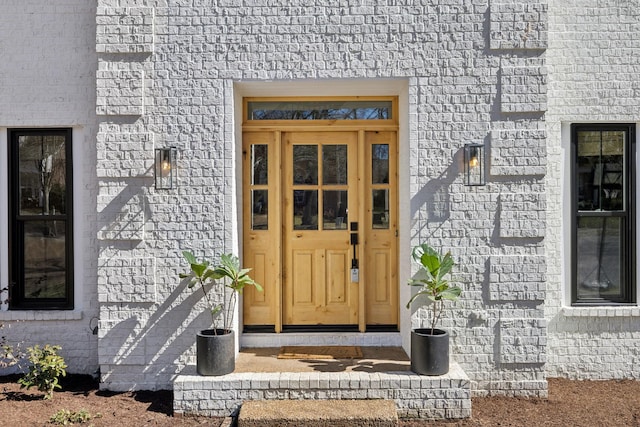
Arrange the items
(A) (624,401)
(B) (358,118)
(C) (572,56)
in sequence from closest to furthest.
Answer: (A) (624,401)
(C) (572,56)
(B) (358,118)

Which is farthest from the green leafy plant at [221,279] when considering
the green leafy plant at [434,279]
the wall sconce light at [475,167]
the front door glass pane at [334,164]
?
the wall sconce light at [475,167]

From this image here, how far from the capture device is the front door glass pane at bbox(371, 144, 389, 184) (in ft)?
17.2

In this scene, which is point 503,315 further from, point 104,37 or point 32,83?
point 32,83

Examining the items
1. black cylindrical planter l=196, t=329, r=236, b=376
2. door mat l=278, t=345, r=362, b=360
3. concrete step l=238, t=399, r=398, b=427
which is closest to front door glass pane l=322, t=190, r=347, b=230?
door mat l=278, t=345, r=362, b=360

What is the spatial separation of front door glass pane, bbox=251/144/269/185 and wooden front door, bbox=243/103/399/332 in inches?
0.4

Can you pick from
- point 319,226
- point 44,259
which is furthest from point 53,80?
point 319,226

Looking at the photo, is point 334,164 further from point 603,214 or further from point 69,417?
point 69,417

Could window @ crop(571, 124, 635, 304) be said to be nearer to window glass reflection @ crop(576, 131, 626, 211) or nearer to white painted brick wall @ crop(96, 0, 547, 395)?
window glass reflection @ crop(576, 131, 626, 211)

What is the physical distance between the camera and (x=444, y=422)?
412cm

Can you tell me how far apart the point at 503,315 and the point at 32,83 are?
17.2 ft

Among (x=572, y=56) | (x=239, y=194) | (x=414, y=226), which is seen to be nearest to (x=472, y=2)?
(x=572, y=56)

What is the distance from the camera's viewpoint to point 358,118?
518cm

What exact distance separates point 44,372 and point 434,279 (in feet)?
12.1

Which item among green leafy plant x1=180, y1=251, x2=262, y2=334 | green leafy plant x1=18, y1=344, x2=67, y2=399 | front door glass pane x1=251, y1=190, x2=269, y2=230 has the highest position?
front door glass pane x1=251, y1=190, x2=269, y2=230
